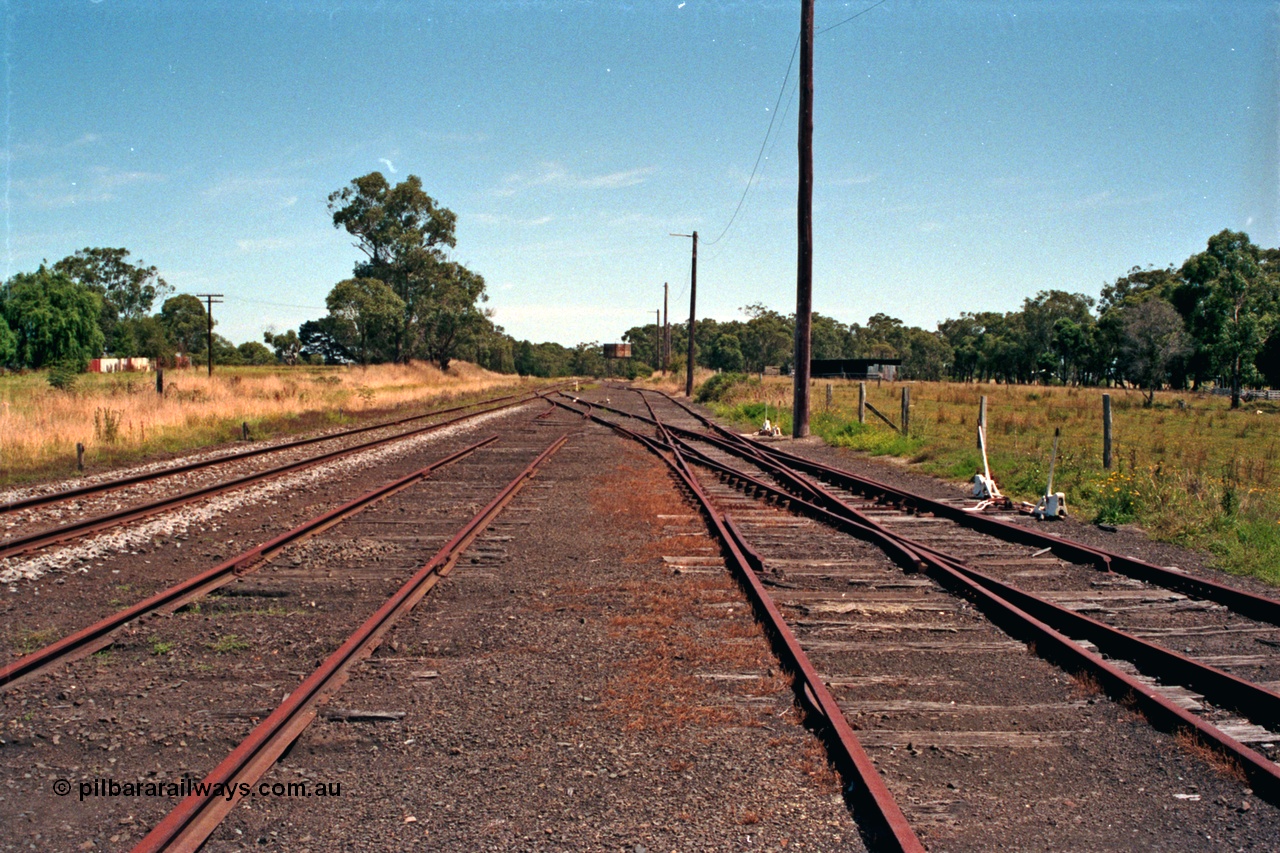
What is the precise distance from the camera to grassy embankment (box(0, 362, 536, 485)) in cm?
1631

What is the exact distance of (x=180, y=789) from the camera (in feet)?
11.8

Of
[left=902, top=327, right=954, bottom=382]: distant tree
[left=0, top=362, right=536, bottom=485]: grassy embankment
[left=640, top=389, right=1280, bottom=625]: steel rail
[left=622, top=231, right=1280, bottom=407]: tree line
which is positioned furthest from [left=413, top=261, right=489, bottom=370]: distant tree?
[left=902, top=327, right=954, bottom=382]: distant tree

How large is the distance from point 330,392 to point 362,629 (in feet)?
116

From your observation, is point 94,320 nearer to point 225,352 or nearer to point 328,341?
point 328,341

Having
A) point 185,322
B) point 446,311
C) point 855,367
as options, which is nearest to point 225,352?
point 185,322

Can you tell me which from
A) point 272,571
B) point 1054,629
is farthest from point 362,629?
point 1054,629

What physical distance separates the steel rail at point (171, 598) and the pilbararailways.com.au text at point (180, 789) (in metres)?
1.50

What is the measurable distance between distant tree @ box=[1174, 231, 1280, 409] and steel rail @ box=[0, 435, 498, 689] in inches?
1823

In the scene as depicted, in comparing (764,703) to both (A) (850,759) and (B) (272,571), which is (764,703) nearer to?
(A) (850,759)

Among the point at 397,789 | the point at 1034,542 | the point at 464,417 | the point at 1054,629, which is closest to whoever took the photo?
the point at 397,789

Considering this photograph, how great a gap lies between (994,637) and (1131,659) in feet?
2.59

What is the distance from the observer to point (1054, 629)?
5.99 m

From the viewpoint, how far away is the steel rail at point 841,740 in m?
3.16

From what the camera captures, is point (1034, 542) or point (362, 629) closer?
point (362, 629)
